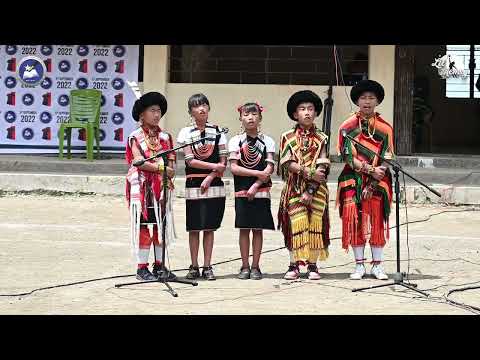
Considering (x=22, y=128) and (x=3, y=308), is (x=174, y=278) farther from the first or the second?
(x=22, y=128)

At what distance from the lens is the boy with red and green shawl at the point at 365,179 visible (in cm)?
834

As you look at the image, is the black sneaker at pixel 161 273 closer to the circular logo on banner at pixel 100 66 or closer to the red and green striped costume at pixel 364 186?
the red and green striped costume at pixel 364 186

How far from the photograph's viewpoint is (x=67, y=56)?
1528cm

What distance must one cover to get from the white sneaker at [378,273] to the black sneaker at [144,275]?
1922mm

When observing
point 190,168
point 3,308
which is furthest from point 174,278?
point 3,308

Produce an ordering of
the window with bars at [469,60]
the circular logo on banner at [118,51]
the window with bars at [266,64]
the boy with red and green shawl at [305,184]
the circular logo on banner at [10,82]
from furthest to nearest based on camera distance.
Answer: the window with bars at [469,60]
the circular logo on banner at [10,82]
the circular logo on banner at [118,51]
the window with bars at [266,64]
the boy with red and green shawl at [305,184]

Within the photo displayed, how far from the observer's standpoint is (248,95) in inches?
588

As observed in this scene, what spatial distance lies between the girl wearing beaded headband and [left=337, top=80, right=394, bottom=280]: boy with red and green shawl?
670 millimetres

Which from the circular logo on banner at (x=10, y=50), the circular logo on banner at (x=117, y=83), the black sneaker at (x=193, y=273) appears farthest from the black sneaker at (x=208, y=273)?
the circular logo on banner at (x=10, y=50)

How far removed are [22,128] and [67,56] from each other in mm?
1373

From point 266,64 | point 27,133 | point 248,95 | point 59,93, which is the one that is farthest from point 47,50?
point 266,64

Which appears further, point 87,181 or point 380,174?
point 87,181

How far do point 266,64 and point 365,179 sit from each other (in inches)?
280

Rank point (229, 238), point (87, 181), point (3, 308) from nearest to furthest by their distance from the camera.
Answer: point (3, 308), point (229, 238), point (87, 181)
